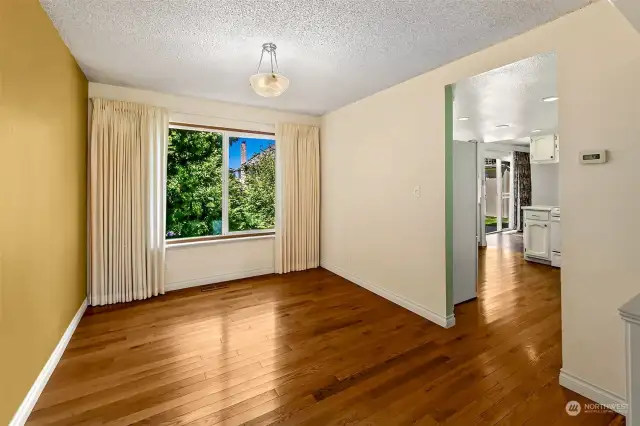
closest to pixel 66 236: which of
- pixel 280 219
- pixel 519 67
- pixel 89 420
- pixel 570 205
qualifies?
pixel 89 420

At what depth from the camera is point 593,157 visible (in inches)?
71.6

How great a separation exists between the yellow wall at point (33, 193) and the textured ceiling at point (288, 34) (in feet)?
1.17

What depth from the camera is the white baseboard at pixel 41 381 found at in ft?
5.41

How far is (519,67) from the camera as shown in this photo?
264cm

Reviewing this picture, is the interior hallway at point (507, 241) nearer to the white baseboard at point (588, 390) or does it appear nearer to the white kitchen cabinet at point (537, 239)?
the white kitchen cabinet at point (537, 239)

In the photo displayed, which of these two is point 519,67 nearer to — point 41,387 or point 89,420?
point 89,420

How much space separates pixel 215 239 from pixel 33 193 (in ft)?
8.02

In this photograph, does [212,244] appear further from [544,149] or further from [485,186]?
[485,186]

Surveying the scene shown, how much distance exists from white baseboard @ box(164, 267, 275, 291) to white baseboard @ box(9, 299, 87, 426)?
46.1 inches

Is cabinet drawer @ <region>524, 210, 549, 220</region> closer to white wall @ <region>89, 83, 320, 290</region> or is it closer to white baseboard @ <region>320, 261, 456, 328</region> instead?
white baseboard @ <region>320, 261, 456, 328</region>

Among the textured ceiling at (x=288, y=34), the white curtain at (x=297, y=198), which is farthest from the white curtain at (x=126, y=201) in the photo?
the white curtain at (x=297, y=198)

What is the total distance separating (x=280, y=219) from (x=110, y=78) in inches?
104

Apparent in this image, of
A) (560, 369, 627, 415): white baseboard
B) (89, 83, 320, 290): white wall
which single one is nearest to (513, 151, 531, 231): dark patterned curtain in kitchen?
(89, 83, 320, 290): white wall

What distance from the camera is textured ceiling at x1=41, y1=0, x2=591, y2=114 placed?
76.6 inches
